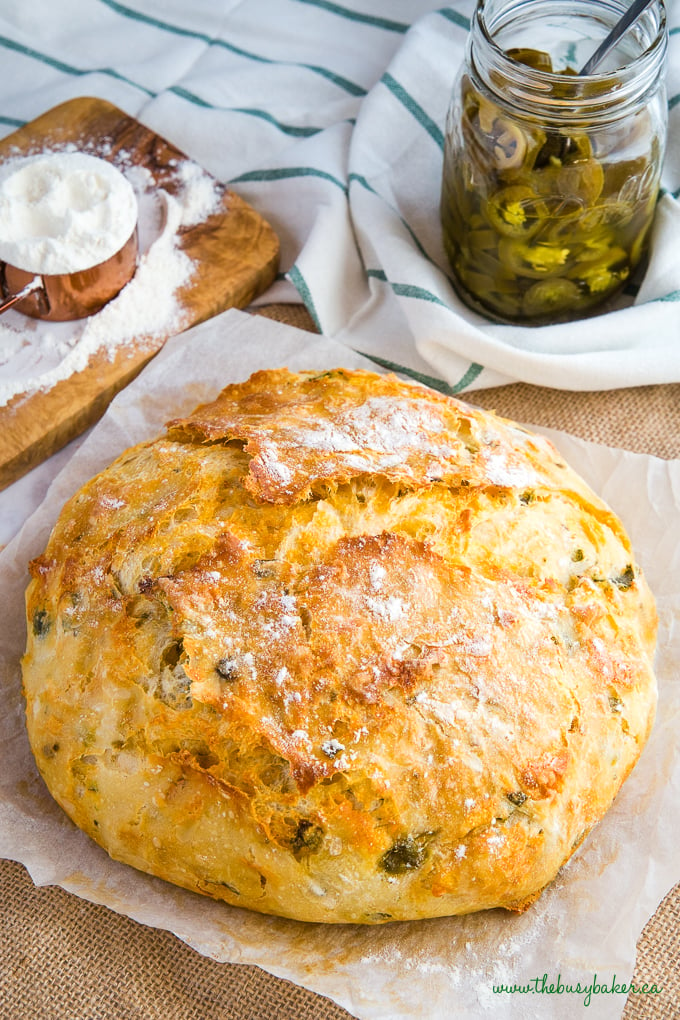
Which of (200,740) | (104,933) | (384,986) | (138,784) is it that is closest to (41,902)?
(104,933)

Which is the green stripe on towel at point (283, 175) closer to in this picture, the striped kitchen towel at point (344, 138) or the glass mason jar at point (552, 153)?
the striped kitchen towel at point (344, 138)

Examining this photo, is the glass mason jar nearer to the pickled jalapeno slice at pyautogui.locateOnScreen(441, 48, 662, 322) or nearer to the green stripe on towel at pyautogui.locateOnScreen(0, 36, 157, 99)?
the pickled jalapeno slice at pyautogui.locateOnScreen(441, 48, 662, 322)

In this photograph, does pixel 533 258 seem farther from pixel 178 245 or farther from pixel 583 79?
pixel 178 245

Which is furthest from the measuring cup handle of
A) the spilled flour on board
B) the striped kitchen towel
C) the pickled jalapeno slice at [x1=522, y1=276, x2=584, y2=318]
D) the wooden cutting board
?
the pickled jalapeno slice at [x1=522, y1=276, x2=584, y2=318]

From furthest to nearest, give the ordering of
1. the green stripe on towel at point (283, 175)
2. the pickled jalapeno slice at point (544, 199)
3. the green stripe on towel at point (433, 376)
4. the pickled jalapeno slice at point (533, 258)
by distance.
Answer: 1. the green stripe on towel at point (283, 175)
2. the green stripe on towel at point (433, 376)
3. the pickled jalapeno slice at point (533, 258)
4. the pickled jalapeno slice at point (544, 199)

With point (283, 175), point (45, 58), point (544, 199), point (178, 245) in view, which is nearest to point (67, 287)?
point (178, 245)

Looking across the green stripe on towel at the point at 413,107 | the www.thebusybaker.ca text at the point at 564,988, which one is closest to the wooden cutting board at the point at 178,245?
the green stripe on towel at the point at 413,107
